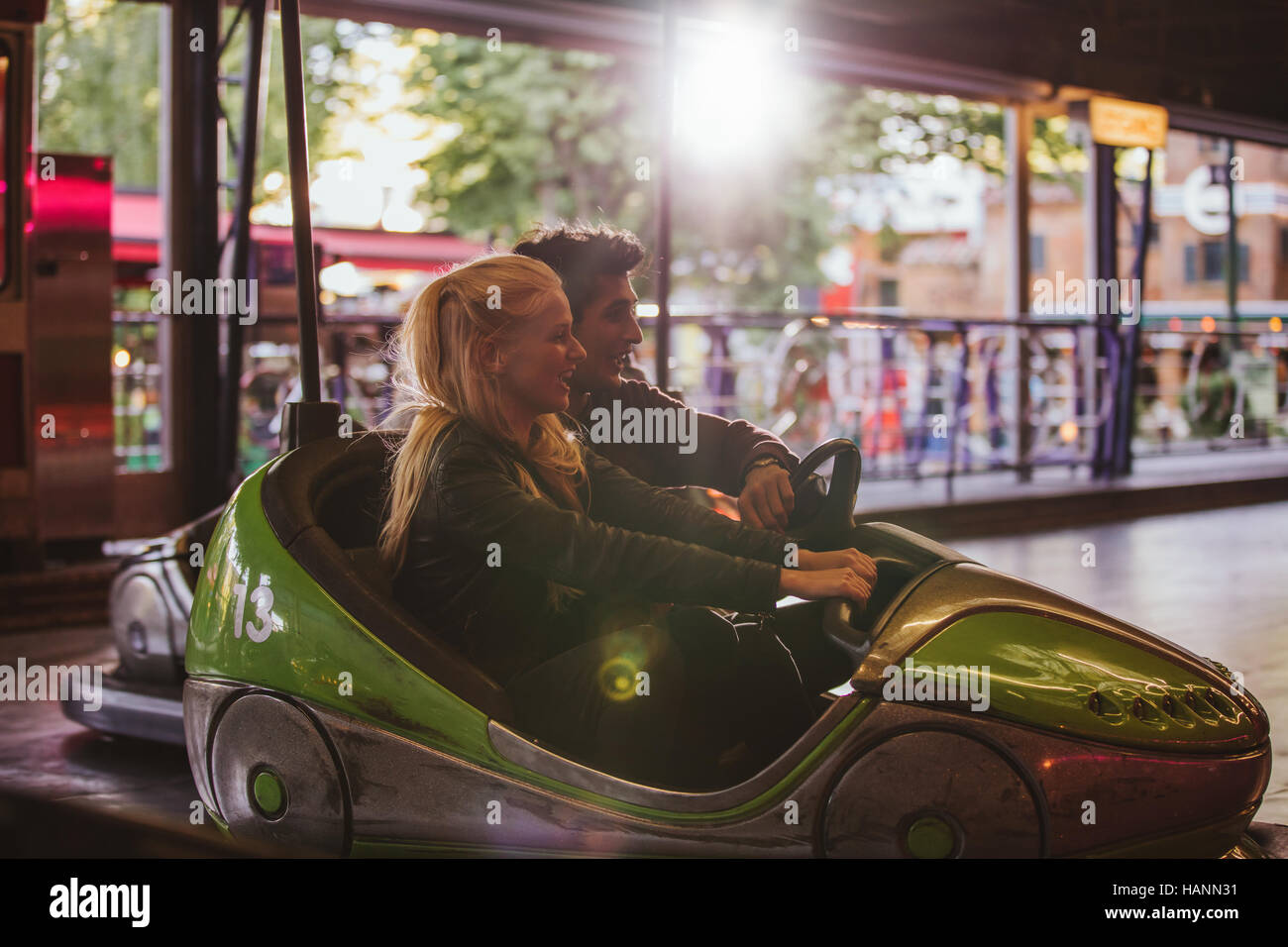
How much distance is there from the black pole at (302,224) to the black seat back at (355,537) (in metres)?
0.30

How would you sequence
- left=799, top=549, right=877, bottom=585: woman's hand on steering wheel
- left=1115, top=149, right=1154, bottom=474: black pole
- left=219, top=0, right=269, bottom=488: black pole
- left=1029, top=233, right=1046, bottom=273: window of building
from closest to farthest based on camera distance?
left=799, top=549, right=877, bottom=585: woman's hand on steering wheel < left=219, top=0, right=269, bottom=488: black pole < left=1115, top=149, right=1154, bottom=474: black pole < left=1029, top=233, right=1046, bottom=273: window of building

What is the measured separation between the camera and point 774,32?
267 inches

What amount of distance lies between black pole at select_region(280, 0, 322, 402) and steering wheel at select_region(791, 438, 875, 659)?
2.79ft

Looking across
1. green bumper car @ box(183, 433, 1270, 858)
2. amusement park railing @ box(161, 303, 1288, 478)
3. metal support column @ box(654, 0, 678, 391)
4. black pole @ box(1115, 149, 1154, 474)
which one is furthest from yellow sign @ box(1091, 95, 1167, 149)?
green bumper car @ box(183, 433, 1270, 858)

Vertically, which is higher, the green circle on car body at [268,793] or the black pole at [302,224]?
the black pole at [302,224]

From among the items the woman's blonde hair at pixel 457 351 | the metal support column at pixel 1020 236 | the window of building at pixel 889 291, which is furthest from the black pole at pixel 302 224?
the window of building at pixel 889 291

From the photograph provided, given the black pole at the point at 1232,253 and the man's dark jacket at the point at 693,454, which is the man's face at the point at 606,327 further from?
the black pole at the point at 1232,253

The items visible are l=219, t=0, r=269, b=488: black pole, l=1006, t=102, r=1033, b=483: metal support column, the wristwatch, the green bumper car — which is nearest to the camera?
the green bumper car

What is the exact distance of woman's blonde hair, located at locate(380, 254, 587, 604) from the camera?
1843 mm

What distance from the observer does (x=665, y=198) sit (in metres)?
5.30

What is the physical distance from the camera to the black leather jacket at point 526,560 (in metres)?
1.76

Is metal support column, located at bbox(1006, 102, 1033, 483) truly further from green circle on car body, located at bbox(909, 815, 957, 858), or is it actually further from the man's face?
green circle on car body, located at bbox(909, 815, 957, 858)

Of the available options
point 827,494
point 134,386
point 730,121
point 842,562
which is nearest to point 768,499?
point 827,494
